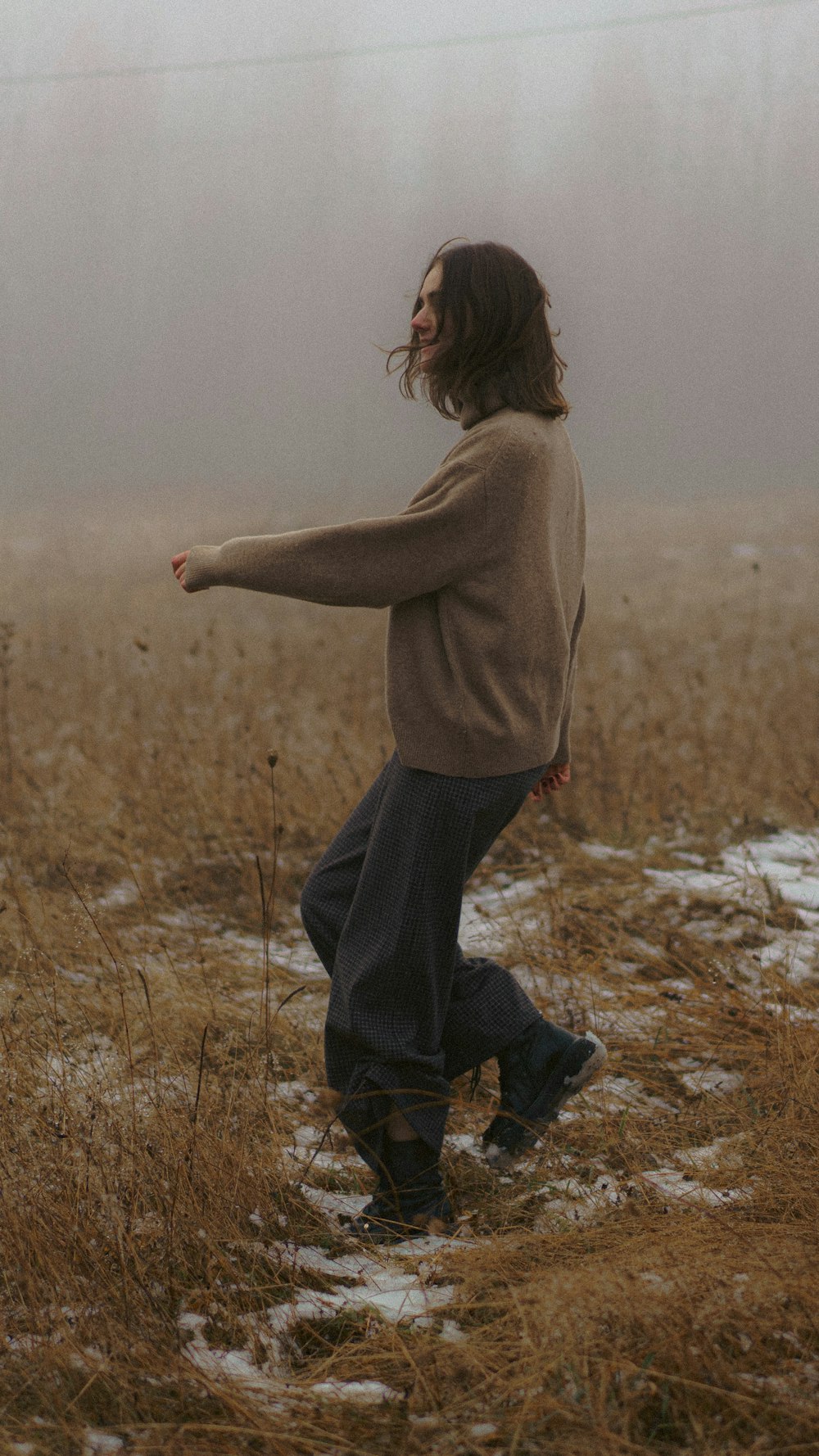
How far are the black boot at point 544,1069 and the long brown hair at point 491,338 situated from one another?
1.20 m

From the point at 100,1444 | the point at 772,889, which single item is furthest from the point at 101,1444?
the point at 772,889

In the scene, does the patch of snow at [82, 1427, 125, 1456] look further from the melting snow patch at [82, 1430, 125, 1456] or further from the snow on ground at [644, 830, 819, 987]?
the snow on ground at [644, 830, 819, 987]

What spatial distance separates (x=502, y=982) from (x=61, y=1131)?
0.88 m

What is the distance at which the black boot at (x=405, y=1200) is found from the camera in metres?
2.21

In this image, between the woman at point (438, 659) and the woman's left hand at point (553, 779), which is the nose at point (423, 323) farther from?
the woman's left hand at point (553, 779)

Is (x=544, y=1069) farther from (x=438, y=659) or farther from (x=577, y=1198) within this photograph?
(x=438, y=659)

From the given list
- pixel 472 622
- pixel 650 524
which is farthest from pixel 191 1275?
pixel 650 524

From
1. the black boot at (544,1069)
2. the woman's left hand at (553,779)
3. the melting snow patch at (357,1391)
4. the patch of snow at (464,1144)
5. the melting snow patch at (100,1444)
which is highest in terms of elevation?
the woman's left hand at (553,779)

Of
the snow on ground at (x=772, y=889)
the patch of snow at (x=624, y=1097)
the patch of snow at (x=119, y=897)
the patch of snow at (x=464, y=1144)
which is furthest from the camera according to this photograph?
the patch of snow at (x=119, y=897)

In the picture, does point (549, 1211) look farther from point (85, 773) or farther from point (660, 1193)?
point (85, 773)

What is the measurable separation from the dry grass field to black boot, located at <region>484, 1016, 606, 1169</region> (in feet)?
0.35

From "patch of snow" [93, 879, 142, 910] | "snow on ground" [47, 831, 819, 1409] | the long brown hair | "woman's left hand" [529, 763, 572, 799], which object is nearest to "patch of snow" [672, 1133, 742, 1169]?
"snow on ground" [47, 831, 819, 1409]

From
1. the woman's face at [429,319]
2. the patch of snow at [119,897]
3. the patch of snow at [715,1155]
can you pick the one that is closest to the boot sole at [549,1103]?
the patch of snow at [715,1155]

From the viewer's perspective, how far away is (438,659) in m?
2.11
